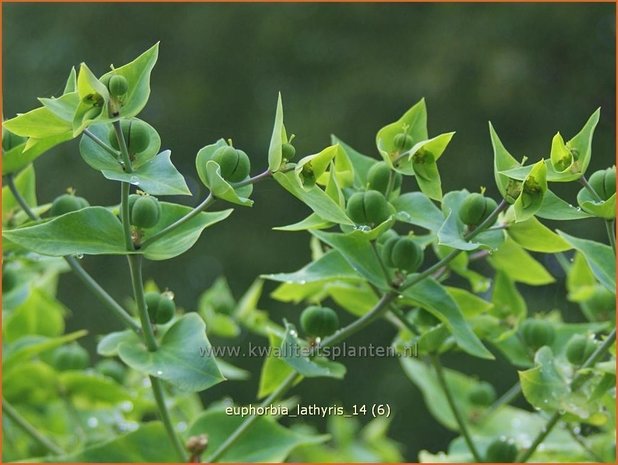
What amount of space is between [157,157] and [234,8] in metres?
5.56

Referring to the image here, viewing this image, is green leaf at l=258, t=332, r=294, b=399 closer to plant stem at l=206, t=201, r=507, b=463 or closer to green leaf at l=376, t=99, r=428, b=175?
plant stem at l=206, t=201, r=507, b=463

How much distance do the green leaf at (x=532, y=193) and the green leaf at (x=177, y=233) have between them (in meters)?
0.23

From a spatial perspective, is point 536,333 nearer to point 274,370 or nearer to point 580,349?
point 580,349

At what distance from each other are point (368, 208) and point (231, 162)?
13cm

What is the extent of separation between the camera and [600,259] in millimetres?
833

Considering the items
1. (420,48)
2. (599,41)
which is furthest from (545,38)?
(420,48)

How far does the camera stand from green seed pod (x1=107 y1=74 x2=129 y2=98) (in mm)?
713

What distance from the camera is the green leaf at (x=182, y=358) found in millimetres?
754

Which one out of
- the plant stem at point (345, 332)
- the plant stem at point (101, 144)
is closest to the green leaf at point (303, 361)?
the plant stem at point (345, 332)

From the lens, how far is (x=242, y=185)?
2.43ft

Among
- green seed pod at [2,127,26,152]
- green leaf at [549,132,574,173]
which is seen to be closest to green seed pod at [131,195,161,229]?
green seed pod at [2,127,26,152]

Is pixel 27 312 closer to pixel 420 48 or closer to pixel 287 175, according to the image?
pixel 287 175

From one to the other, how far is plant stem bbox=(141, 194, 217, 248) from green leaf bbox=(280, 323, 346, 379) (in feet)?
0.49

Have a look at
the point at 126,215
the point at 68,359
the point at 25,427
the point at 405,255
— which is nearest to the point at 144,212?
the point at 126,215
